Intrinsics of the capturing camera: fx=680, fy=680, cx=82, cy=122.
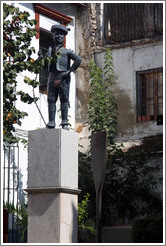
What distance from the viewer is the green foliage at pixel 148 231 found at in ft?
39.5

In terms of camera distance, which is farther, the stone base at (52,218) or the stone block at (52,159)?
the stone block at (52,159)

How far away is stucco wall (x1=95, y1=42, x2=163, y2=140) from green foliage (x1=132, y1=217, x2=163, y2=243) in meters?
5.93

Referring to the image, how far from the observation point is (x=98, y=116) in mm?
17547

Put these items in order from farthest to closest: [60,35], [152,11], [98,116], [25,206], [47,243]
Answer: [152,11] → [98,116] → [25,206] → [60,35] → [47,243]

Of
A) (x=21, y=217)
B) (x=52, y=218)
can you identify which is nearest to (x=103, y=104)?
(x=21, y=217)

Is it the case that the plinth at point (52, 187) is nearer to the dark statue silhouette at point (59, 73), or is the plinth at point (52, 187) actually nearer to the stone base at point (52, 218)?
the stone base at point (52, 218)

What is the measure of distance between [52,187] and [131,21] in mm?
8559

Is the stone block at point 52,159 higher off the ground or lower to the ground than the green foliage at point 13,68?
lower

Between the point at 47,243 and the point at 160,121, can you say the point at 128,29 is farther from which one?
the point at 47,243

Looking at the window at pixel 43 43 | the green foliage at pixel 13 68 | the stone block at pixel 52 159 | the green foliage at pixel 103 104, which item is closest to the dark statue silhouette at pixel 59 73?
the green foliage at pixel 13 68

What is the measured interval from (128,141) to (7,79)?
673cm

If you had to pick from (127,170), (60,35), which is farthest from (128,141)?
(60,35)

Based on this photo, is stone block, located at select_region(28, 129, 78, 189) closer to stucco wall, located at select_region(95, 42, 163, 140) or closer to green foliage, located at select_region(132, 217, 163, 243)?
green foliage, located at select_region(132, 217, 163, 243)

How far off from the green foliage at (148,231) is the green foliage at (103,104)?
508 cm
